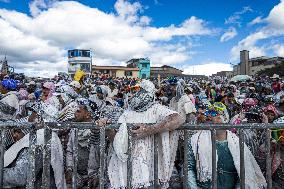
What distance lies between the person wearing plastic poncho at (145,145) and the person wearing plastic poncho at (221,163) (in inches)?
13.5

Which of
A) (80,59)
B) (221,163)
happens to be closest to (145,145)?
(221,163)

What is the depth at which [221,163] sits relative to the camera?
4.09m

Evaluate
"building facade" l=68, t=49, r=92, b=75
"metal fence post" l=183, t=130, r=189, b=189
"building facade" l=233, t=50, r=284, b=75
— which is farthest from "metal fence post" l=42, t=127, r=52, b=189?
"building facade" l=233, t=50, r=284, b=75

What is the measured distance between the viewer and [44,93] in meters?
7.87

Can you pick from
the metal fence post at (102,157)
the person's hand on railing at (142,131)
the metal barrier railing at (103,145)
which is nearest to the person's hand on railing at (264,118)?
the metal barrier railing at (103,145)

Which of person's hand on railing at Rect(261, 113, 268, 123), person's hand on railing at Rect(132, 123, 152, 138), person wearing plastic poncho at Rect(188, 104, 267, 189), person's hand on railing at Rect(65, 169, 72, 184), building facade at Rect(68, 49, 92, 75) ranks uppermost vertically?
building facade at Rect(68, 49, 92, 75)

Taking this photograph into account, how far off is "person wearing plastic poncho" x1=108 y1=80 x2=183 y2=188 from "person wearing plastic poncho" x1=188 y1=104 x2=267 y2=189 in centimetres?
34

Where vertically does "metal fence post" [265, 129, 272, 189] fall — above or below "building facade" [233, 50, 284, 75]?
below

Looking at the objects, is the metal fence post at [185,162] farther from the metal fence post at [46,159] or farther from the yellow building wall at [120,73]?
the yellow building wall at [120,73]

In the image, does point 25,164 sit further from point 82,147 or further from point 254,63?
point 254,63

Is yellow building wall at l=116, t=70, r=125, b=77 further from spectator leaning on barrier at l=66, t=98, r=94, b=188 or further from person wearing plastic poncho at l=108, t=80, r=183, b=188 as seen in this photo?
person wearing plastic poncho at l=108, t=80, r=183, b=188

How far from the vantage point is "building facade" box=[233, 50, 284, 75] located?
2562 inches

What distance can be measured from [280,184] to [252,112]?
1.58 meters

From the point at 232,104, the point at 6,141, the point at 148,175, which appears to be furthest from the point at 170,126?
the point at 232,104
